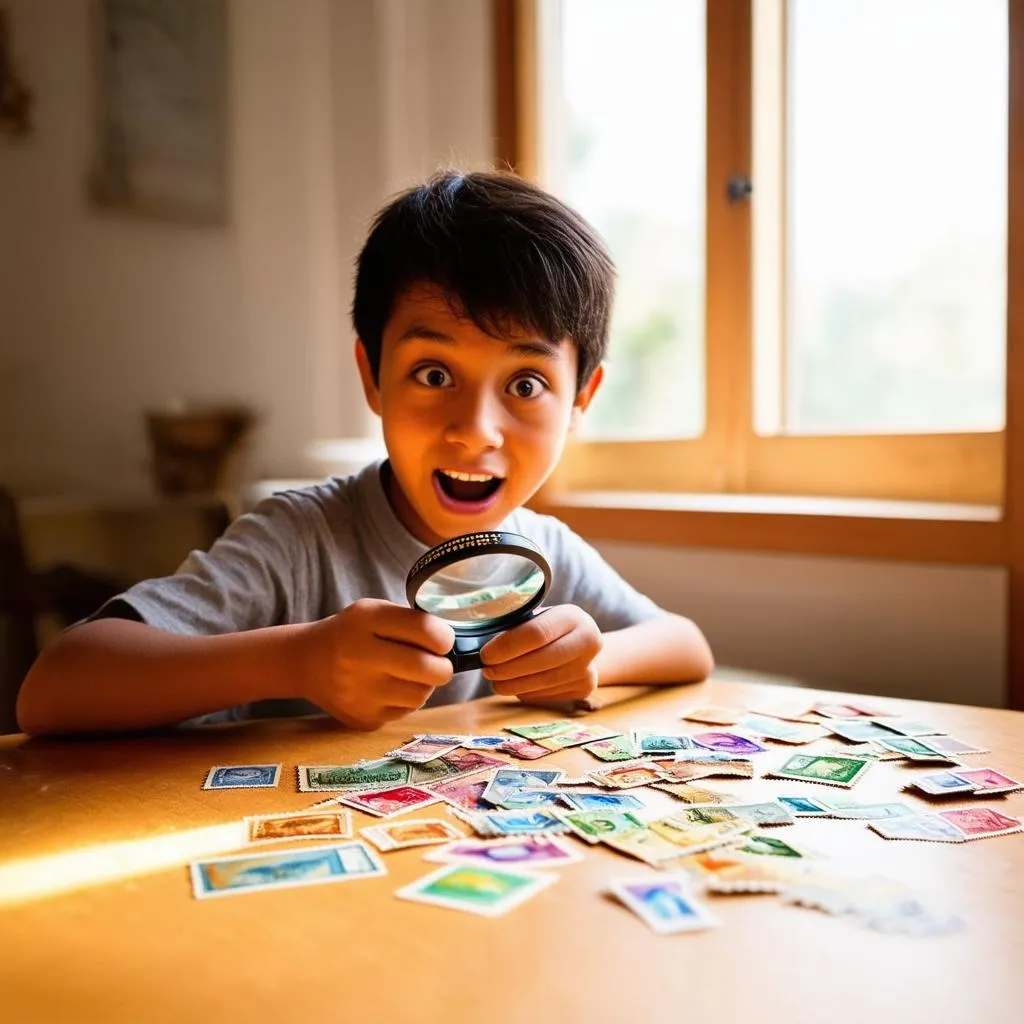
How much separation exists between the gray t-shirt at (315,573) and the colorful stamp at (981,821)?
2.28 ft

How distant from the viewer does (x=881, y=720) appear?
4.07ft

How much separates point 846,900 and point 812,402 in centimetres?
176

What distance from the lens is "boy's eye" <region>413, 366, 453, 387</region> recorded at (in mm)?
1354

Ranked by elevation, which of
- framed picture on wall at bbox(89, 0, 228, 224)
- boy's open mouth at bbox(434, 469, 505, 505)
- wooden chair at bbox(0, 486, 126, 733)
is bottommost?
wooden chair at bbox(0, 486, 126, 733)

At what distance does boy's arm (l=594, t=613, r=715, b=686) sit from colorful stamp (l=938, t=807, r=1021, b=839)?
1.77 ft

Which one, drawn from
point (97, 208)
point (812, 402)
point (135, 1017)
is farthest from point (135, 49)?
point (135, 1017)

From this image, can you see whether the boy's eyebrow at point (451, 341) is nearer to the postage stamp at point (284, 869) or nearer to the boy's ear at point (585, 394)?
the boy's ear at point (585, 394)

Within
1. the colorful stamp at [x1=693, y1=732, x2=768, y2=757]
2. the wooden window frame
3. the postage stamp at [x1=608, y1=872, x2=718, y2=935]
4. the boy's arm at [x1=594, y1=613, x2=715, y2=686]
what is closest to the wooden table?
the postage stamp at [x1=608, y1=872, x2=718, y2=935]

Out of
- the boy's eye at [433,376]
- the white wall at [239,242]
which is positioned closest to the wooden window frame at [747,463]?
the white wall at [239,242]

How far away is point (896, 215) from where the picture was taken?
214cm

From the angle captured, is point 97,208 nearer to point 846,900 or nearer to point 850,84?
point 850,84

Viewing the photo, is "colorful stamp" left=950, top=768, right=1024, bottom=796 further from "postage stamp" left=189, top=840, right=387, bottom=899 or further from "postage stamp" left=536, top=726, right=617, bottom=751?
"postage stamp" left=189, top=840, right=387, bottom=899

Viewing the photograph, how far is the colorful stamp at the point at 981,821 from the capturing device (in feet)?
2.85

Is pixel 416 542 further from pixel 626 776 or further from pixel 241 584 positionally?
pixel 626 776
